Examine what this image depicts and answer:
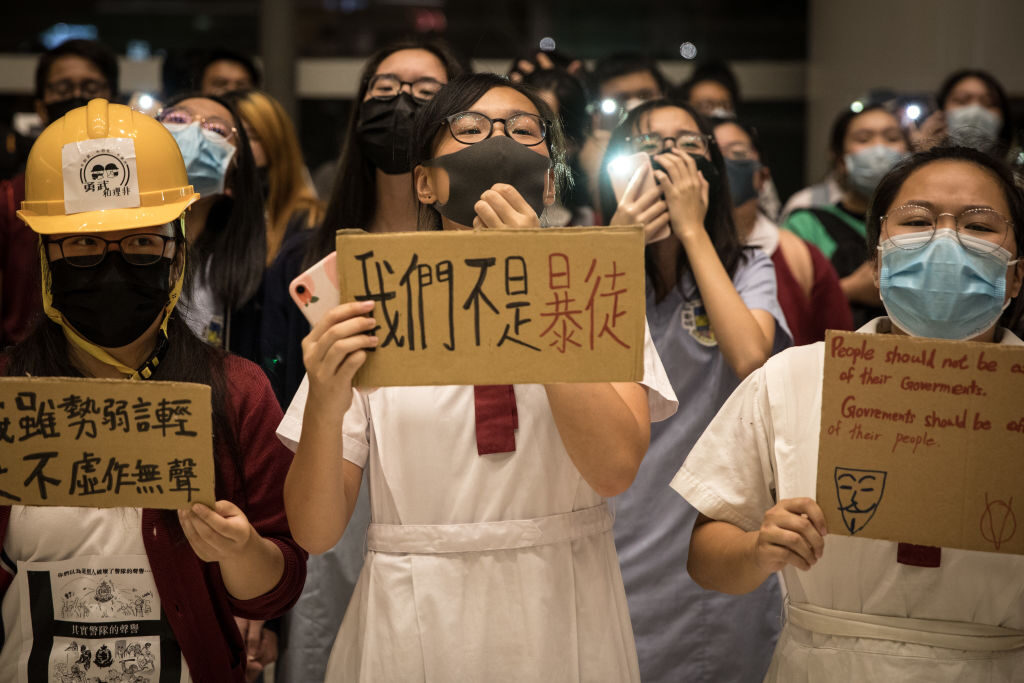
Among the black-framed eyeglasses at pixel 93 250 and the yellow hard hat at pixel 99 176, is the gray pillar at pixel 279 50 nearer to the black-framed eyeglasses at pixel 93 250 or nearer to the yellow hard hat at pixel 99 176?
the yellow hard hat at pixel 99 176

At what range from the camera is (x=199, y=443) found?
1.78 meters

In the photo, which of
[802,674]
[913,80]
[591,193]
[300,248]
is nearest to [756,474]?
[802,674]

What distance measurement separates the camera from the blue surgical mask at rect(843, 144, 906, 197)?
4.43 m

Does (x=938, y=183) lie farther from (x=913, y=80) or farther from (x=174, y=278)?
(x=913, y=80)

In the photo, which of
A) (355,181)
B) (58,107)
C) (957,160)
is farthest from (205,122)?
(957,160)

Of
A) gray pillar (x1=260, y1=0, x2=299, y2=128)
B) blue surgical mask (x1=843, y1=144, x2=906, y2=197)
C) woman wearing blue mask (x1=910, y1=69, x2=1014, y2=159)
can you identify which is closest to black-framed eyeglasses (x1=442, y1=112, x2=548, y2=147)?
blue surgical mask (x1=843, y1=144, x2=906, y2=197)

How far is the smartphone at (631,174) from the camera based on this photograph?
295cm

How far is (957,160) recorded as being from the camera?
209cm

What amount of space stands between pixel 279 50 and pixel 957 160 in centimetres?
669

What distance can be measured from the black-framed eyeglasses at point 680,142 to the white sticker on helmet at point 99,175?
1489 mm

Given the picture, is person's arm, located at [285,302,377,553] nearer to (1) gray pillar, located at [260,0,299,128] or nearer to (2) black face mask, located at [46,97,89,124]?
(2) black face mask, located at [46,97,89,124]

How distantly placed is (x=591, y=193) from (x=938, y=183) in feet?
6.12

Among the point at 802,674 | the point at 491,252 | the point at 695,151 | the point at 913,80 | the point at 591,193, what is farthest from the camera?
the point at 913,80

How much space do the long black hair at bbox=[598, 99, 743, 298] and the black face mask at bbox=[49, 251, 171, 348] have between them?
56.8 inches
